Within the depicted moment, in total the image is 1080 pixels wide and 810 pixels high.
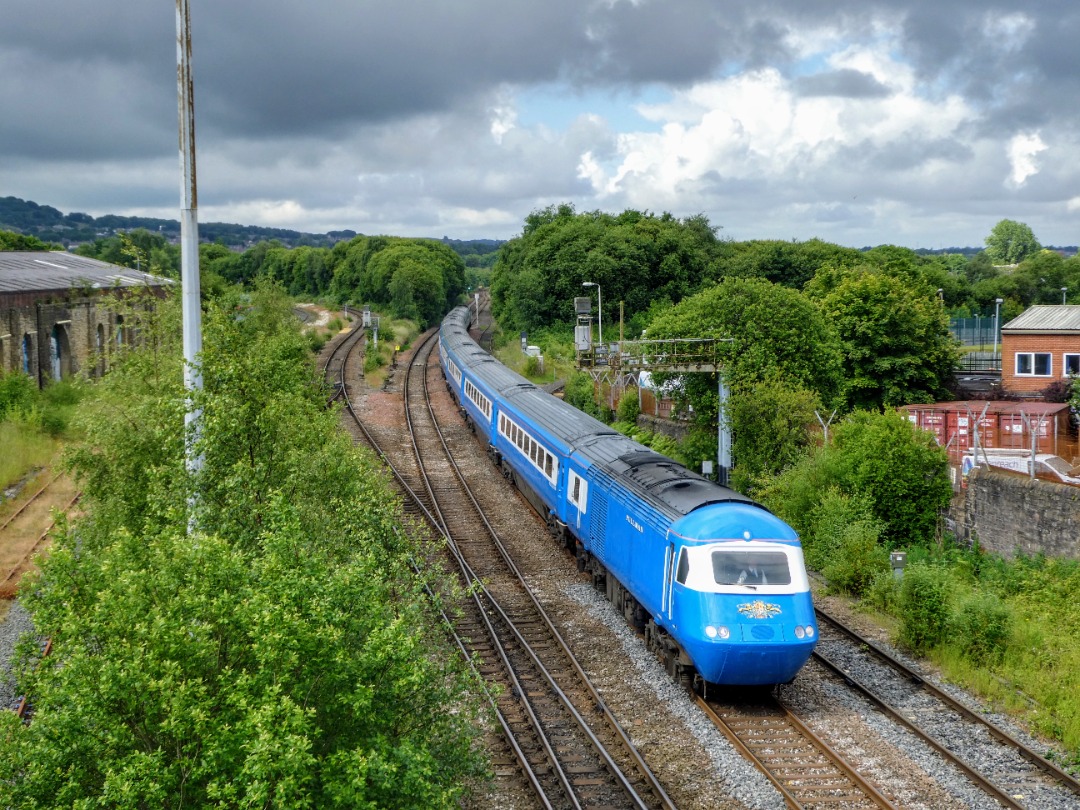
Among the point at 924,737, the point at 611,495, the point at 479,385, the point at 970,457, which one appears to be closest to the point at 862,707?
the point at 924,737

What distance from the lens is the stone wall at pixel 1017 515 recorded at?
70.5ft

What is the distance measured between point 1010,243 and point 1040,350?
476 ft

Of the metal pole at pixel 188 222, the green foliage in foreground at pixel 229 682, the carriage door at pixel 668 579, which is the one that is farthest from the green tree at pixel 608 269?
the green foliage in foreground at pixel 229 682

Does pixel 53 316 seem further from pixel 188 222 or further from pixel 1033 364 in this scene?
pixel 1033 364

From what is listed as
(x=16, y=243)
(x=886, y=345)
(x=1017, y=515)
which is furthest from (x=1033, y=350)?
(x=16, y=243)

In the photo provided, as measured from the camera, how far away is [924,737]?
14.4m

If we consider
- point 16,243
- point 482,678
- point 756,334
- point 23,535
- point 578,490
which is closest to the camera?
point 482,678

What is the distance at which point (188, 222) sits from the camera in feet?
41.6

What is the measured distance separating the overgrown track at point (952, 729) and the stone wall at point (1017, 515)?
598cm

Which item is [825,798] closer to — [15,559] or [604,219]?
[15,559]

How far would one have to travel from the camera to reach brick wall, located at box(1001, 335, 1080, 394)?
1700 inches

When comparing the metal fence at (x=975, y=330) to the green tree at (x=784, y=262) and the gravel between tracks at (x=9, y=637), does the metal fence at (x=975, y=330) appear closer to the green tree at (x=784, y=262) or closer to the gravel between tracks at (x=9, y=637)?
the green tree at (x=784, y=262)

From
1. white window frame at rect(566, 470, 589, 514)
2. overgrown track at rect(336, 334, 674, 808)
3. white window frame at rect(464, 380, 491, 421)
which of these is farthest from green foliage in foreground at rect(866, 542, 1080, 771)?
white window frame at rect(464, 380, 491, 421)

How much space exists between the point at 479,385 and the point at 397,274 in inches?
2304
